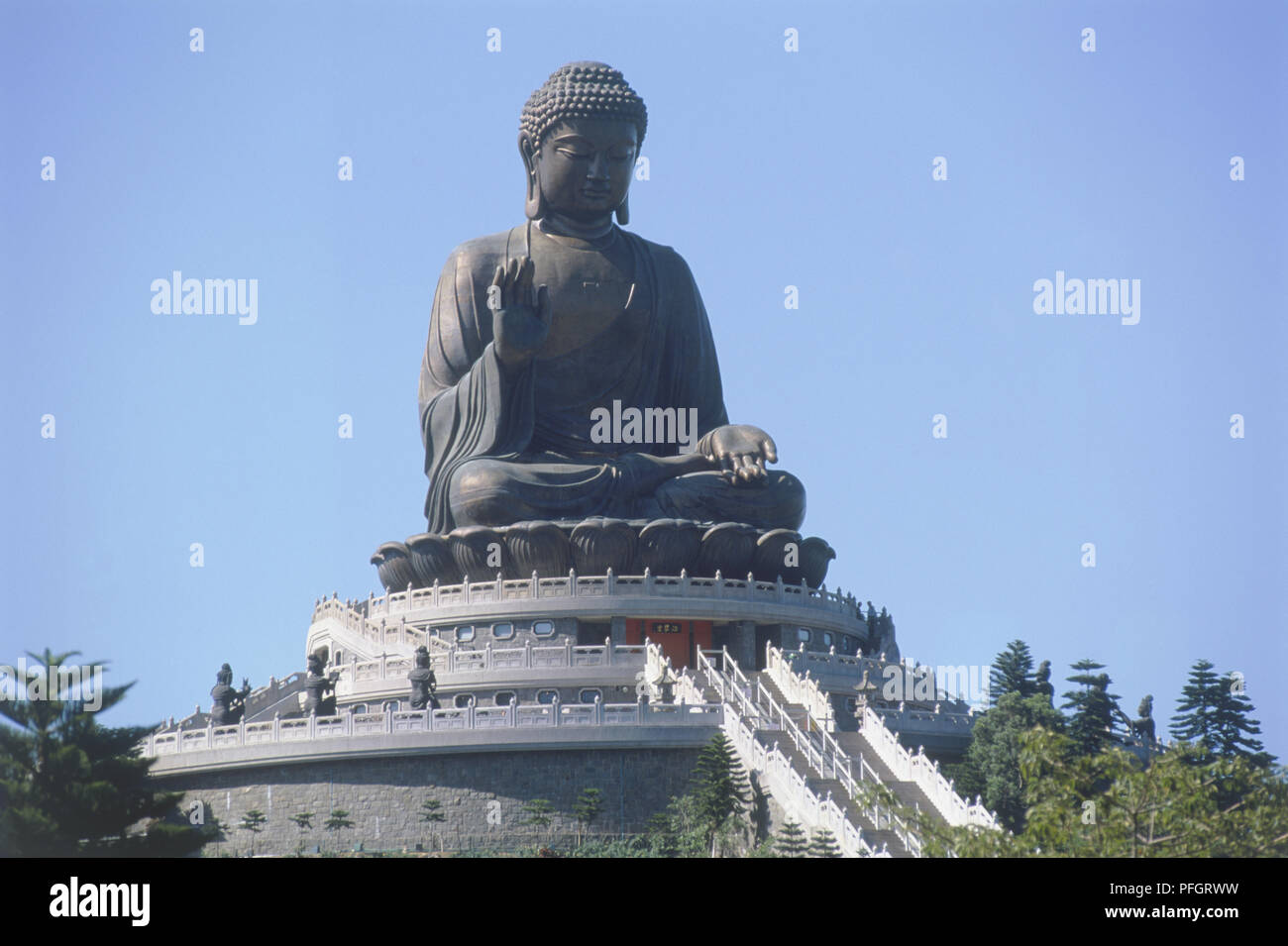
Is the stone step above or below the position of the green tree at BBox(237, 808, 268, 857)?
above

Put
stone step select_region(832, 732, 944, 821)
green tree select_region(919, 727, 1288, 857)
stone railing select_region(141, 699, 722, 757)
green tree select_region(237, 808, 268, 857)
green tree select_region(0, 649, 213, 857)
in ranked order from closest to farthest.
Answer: green tree select_region(919, 727, 1288, 857)
green tree select_region(0, 649, 213, 857)
stone step select_region(832, 732, 944, 821)
stone railing select_region(141, 699, 722, 757)
green tree select_region(237, 808, 268, 857)

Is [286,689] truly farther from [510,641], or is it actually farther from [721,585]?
[721,585]

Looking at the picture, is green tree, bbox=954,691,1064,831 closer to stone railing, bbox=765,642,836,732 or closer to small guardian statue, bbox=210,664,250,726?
stone railing, bbox=765,642,836,732

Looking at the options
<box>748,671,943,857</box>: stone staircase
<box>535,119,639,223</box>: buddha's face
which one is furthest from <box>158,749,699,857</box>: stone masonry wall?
<box>535,119,639,223</box>: buddha's face

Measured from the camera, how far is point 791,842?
19344 millimetres

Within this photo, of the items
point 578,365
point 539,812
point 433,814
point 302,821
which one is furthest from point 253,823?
point 578,365

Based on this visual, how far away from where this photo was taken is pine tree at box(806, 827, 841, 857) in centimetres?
1900

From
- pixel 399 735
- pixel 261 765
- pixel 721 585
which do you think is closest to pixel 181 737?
pixel 261 765

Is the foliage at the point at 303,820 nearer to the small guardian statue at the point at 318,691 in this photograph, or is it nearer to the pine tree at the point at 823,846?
the small guardian statue at the point at 318,691

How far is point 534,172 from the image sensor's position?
3272 cm

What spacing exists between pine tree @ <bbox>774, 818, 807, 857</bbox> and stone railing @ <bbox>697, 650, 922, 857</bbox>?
0.69 meters

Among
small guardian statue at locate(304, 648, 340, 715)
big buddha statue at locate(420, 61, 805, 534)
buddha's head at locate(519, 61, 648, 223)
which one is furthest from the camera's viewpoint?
buddha's head at locate(519, 61, 648, 223)
